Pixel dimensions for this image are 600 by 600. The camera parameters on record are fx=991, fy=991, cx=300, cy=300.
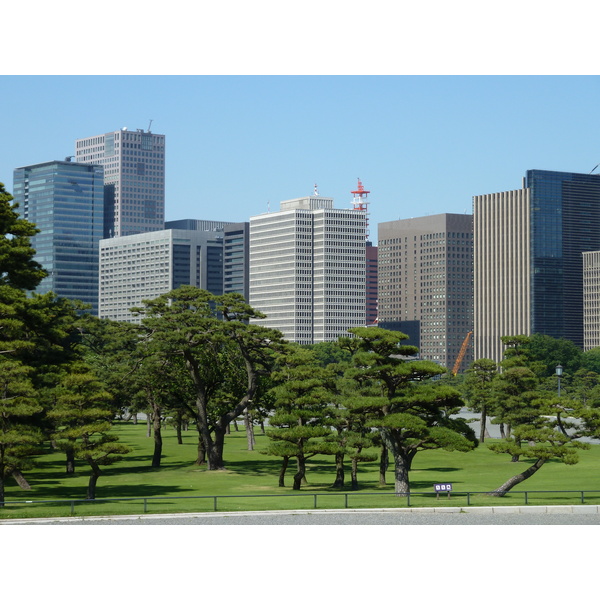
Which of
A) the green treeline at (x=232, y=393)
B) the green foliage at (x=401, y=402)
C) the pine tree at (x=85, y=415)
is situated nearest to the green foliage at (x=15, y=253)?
the green treeline at (x=232, y=393)

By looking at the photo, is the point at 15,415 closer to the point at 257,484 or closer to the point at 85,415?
the point at 85,415

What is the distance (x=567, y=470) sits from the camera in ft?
206

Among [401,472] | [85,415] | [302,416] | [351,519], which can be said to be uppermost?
[85,415]

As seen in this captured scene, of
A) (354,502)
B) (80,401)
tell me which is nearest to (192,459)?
(80,401)

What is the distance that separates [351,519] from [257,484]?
67.7ft

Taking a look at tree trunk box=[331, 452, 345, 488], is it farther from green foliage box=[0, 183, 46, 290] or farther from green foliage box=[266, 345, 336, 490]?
green foliage box=[0, 183, 46, 290]

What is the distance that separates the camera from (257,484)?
5706 cm

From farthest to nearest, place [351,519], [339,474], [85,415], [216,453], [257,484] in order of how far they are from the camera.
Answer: [216,453]
[257,484]
[339,474]
[85,415]
[351,519]

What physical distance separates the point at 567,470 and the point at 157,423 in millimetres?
27018

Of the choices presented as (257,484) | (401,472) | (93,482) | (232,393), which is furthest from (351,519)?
(232,393)

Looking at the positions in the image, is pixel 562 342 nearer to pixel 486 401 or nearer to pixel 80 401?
pixel 486 401

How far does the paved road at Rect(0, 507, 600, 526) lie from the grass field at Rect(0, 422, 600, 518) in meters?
1.04

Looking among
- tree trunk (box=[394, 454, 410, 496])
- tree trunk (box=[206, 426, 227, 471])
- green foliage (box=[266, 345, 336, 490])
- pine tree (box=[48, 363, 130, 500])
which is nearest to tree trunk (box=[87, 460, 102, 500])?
pine tree (box=[48, 363, 130, 500])


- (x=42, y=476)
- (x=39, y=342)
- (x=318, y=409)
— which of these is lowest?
(x=42, y=476)
